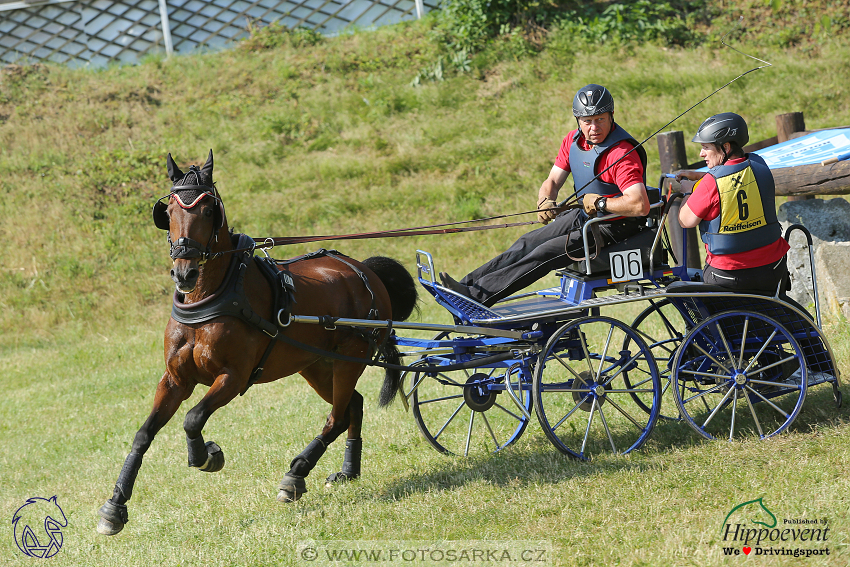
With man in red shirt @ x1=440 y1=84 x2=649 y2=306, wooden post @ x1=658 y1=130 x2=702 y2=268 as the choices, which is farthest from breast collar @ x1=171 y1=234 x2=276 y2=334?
wooden post @ x1=658 y1=130 x2=702 y2=268

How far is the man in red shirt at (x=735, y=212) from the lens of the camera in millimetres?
4699

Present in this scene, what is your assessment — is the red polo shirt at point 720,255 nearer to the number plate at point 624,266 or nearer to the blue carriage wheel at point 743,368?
the blue carriage wheel at point 743,368

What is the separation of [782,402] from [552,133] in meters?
8.94

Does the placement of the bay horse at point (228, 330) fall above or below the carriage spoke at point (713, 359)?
above

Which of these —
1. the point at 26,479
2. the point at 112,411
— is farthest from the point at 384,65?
the point at 26,479

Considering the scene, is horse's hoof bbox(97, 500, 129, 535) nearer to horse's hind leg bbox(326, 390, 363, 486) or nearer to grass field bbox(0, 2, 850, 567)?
grass field bbox(0, 2, 850, 567)

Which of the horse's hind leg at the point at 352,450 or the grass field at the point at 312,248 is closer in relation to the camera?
the grass field at the point at 312,248

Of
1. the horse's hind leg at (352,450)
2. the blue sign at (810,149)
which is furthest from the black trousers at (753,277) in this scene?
the horse's hind leg at (352,450)

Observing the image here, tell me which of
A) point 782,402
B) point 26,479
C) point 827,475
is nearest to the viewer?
point 827,475

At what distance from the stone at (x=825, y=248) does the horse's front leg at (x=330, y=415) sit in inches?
170

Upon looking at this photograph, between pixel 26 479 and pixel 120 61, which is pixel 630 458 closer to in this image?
pixel 26 479

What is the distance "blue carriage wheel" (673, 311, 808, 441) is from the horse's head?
9.66 feet

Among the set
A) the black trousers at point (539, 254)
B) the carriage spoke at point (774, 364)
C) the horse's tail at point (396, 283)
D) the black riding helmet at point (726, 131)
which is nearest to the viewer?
the black riding helmet at point (726, 131)

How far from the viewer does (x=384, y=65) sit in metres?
16.1
